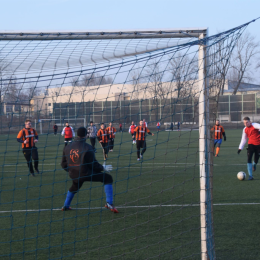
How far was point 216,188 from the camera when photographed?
8.30m

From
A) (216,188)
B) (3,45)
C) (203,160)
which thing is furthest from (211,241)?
(216,188)

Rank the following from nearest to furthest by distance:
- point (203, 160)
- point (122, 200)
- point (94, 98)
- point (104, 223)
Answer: point (203, 160)
point (94, 98)
point (104, 223)
point (122, 200)

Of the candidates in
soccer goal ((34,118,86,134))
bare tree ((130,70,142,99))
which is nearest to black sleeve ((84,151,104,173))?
soccer goal ((34,118,86,134))

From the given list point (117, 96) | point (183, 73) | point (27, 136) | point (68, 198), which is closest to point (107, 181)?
point (68, 198)

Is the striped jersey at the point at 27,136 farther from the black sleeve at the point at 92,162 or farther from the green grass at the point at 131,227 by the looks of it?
the black sleeve at the point at 92,162

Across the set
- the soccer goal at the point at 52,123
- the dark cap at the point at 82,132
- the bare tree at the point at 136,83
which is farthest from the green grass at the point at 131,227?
the bare tree at the point at 136,83

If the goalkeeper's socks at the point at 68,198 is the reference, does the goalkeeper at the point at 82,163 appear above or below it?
above

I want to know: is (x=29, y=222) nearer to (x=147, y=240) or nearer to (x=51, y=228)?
(x=51, y=228)

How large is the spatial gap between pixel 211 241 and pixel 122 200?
3.40 metres

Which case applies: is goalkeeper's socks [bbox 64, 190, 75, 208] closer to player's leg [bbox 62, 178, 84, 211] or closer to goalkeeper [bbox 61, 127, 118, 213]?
player's leg [bbox 62, 178, 84, 211]

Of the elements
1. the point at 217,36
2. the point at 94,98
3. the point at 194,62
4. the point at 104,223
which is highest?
the point at 217,36

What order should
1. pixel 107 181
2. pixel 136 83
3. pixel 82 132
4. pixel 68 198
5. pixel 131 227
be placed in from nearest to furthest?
pixel 136 83
pixel 131 227
pixel 82 132
pixel 107 181
pixel 68 198

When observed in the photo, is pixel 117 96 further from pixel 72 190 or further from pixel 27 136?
pixel 27 136

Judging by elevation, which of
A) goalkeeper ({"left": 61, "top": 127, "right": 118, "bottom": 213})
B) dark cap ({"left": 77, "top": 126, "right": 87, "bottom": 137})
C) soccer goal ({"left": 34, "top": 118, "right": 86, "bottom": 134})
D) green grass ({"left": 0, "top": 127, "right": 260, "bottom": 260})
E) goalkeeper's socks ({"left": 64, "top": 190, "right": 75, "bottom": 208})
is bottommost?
green grass ({"left": 0, "top": 127, "right": 260, "bottom": 260})
